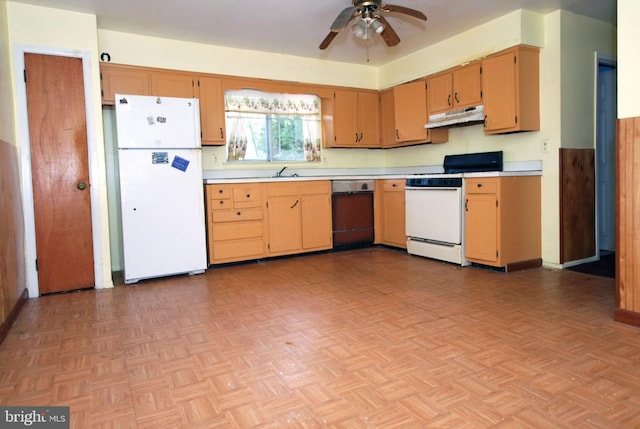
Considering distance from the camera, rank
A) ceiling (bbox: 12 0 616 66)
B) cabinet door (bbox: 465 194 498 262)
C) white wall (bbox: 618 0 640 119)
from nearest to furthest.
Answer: white wall (bbox: 618 0 640 119)
ceiling (bbox: 12 0 616 66)
cabinet door (bbox: 465 194 498 262)

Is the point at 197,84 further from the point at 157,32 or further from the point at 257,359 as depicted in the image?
the point at 257,359

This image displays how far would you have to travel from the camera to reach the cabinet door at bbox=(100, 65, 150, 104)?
4.21 meters

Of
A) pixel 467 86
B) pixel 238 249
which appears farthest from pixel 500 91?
pixel 238 249

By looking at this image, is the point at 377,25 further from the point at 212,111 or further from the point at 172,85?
the point at 172,85

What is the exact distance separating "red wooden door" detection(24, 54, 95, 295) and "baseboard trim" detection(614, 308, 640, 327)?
13.5ft

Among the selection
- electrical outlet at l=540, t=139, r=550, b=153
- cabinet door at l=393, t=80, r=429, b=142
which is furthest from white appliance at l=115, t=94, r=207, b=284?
electrical outlet at l=540, t=139, r=550, b=153

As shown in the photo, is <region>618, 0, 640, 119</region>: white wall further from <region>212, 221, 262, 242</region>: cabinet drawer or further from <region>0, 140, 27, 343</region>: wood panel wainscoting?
<region>0, 140, 27, 343</region>: wood panel wainscoting

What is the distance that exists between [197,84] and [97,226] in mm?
1870

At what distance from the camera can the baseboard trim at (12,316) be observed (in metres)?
2.63

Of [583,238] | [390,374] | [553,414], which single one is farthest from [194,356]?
[583,238]

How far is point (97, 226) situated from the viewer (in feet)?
12.8

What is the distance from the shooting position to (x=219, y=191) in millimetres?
4531

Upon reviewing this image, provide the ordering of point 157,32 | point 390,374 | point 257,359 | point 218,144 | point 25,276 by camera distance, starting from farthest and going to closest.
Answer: point 218,144 → point 157,32 → point 25,276 → point 257,359 → point 390,374

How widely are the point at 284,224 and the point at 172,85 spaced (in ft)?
6.35
